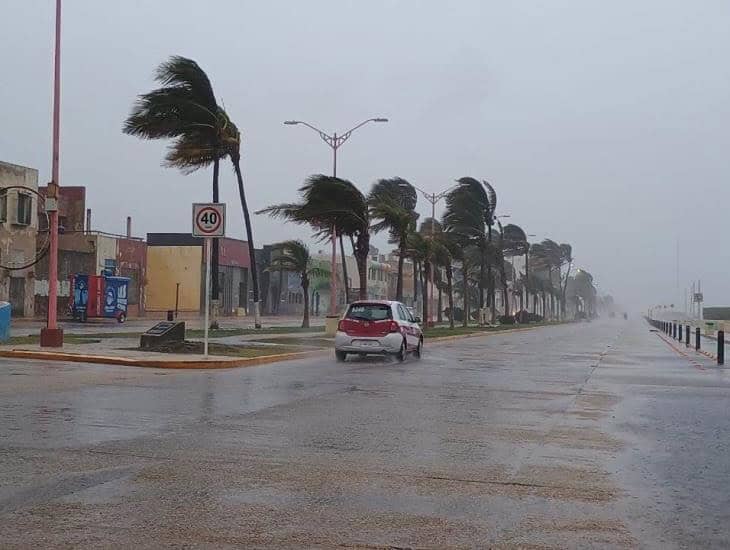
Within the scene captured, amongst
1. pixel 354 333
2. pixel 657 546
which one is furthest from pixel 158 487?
pixel 354 333

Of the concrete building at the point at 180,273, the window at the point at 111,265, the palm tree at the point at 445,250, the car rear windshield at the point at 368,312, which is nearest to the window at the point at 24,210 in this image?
the window at the point at 111,265

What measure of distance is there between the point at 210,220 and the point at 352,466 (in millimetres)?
11885

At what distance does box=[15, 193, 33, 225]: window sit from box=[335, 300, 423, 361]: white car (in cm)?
2984

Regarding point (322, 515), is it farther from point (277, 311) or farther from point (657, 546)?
→ point (277, 311)

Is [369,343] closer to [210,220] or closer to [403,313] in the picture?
[403,313]

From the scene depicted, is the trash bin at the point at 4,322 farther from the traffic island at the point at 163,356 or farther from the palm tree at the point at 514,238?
the palm tree at the point at 514,238

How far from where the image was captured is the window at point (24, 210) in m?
46.5

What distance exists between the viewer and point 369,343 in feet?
73.9

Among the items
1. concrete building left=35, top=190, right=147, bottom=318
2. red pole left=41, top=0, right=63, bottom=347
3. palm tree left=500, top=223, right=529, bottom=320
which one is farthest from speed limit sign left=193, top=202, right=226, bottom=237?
palm tree left=500, top=223, right=529, bottom=320

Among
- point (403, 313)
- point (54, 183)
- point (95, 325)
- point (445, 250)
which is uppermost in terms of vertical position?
point (445, 250)

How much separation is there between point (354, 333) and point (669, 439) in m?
13.2

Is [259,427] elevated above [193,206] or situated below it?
below

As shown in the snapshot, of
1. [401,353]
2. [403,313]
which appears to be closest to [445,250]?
[403,313]

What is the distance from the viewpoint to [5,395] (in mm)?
12211
